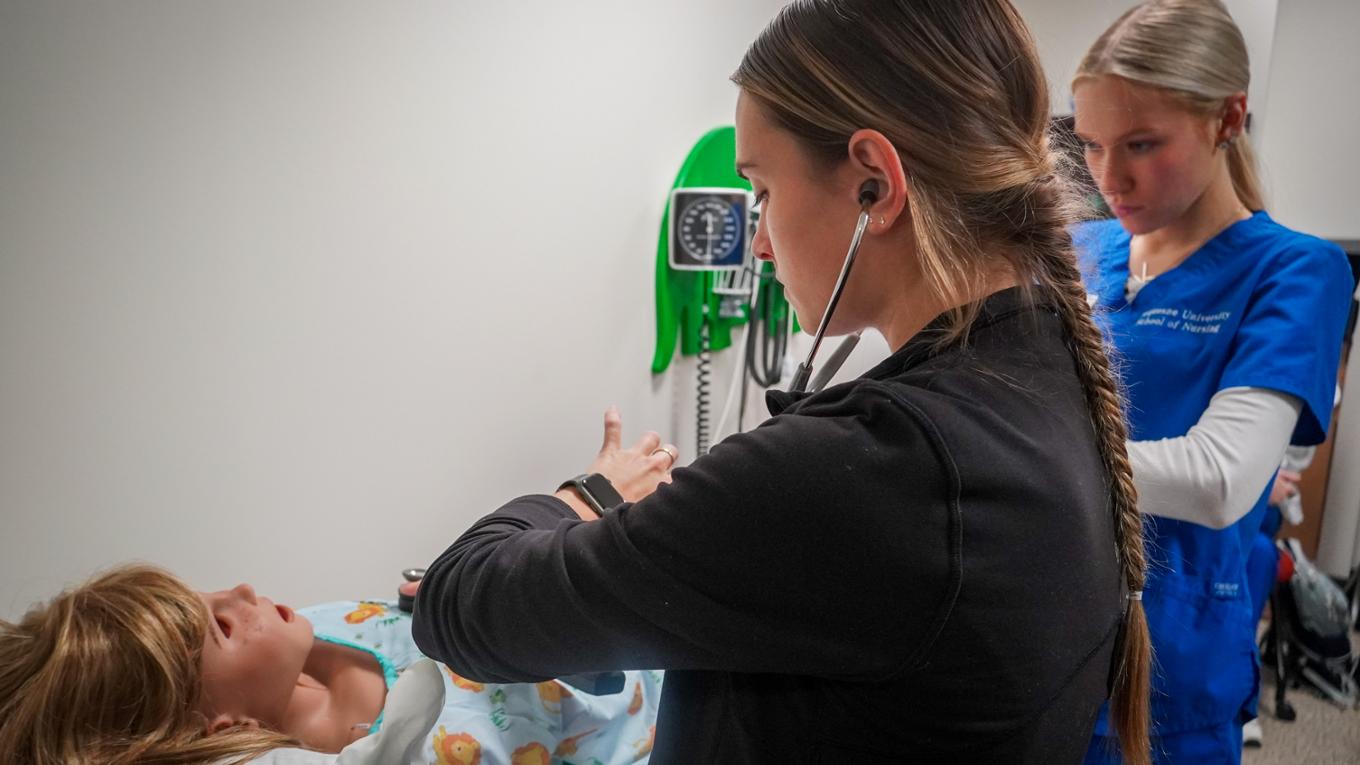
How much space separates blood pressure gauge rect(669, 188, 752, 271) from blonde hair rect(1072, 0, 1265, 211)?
78 cm

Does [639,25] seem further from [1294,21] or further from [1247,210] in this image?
[1294,21]

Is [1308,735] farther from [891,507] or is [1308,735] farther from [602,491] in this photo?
[891,507]

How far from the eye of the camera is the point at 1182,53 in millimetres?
1196

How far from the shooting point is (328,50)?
51.0 inches

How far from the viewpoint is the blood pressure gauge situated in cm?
188

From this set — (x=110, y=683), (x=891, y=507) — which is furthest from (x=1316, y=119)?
(x=110, y=683)

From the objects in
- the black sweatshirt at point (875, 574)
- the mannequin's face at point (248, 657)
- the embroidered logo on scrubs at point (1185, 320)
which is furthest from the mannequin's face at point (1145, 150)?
the mannequin's face at point (248, 657)

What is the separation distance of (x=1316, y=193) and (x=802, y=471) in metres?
4.12

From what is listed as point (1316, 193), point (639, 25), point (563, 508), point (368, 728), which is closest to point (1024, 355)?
point (563, 508)

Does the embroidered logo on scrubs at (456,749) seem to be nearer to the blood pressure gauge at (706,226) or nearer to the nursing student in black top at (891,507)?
the nursing student in black top at (891,507)

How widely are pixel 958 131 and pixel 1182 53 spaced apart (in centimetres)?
68

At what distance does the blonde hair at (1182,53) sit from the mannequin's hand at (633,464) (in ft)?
2.52

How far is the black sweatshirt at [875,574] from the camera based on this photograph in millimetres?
586

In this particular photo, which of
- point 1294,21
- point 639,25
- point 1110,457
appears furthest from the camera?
point 1294,21
